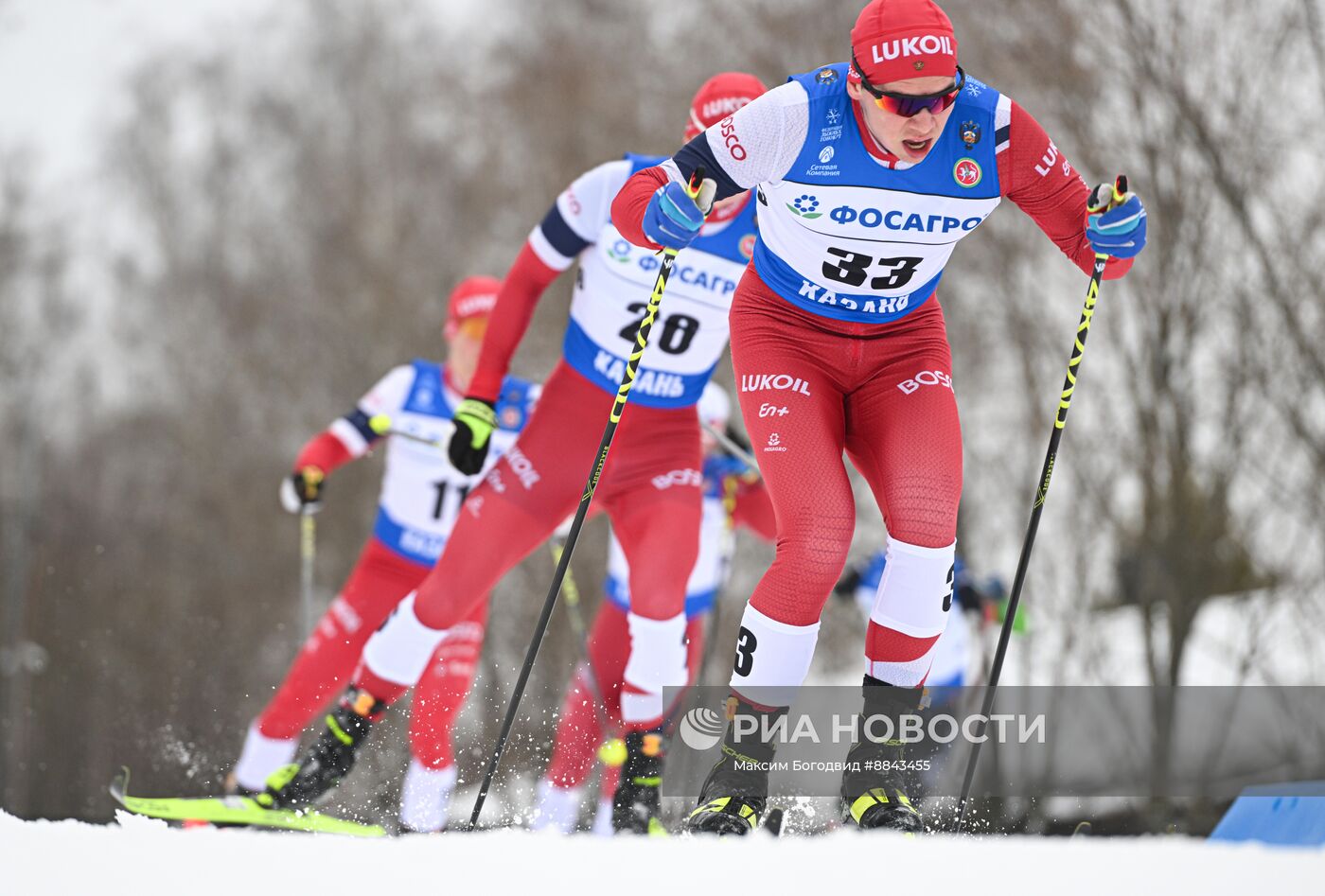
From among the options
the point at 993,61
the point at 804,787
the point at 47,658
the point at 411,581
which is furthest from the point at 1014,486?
the point at 47,658

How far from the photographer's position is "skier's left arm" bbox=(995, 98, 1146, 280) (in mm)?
3764

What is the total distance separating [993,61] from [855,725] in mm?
7853

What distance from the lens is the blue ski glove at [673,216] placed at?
3.65 meters

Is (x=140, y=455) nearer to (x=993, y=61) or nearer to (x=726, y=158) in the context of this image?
(x=993, y=61)

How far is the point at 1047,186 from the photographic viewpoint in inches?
151

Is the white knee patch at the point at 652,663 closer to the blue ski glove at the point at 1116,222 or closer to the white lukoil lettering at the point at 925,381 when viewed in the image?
the white lukoil lettering at the point at 925,381

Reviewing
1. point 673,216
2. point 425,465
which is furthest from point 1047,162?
point 425,465

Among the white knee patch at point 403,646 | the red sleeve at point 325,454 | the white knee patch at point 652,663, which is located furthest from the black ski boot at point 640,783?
the red sleeve at point 325,454

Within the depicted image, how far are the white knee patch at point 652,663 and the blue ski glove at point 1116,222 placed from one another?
2006mm

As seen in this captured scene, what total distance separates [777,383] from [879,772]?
1099 mm

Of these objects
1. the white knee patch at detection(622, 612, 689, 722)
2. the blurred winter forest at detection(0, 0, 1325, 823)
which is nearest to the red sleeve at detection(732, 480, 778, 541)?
the blurred winter forest at detection(0, 0, 1325, 823)

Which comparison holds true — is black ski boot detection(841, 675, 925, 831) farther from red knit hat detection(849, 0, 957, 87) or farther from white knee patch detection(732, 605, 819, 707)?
red knit hat detection(849, 0, 957, 87)

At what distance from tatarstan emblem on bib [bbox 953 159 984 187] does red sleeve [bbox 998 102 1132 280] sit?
0.33 ft

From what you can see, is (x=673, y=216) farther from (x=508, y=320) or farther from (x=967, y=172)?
(x=508, y=320)
